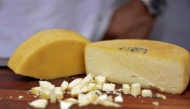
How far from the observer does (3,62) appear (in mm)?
1045

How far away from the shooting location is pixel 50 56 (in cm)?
93

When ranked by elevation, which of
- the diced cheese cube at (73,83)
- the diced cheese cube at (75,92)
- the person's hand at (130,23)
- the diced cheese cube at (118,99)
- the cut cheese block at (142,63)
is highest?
the person's hand at (130,23)

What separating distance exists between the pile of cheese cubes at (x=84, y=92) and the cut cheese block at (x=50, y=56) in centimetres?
6

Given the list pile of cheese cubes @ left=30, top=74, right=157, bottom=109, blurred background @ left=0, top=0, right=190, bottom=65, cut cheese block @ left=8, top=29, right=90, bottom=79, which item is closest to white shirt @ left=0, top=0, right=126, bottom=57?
blurred background @ left=0, top=0, right=190, bottom=65

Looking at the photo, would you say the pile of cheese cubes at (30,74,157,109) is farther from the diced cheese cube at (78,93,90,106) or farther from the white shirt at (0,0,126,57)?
the white shirt at (0,0,126,57)

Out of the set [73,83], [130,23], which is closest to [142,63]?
[73,83]

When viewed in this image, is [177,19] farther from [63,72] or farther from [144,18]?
[63,72]

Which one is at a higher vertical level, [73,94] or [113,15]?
[113,15]

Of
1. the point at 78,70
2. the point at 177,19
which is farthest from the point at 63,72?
the point at 177,19

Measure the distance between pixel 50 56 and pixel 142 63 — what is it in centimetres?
26

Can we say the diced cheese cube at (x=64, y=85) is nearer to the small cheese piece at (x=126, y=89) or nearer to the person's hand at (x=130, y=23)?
the small cheese piece at (x=126, y=89)

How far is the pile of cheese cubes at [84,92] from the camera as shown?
751 millimetres

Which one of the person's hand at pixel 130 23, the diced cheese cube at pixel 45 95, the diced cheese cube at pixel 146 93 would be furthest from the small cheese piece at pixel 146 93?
the person's hand at pixel 130 23

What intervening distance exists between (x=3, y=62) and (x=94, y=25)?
0.32m
